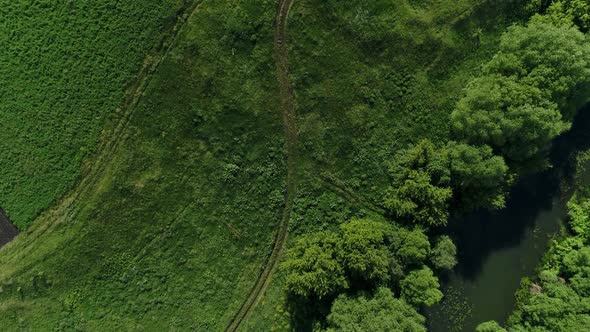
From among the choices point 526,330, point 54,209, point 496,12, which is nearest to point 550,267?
point 526,330

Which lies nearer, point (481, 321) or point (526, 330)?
point (526, 330)

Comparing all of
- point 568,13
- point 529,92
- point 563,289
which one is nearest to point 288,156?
point 529,92

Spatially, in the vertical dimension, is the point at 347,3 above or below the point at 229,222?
above

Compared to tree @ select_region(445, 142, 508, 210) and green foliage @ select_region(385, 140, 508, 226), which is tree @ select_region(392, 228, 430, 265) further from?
tree @ select_region(445, 142, 508, 210)

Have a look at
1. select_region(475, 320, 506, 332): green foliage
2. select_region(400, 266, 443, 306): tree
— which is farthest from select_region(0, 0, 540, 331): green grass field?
select_region(475, 320, 506, 332): green foliage

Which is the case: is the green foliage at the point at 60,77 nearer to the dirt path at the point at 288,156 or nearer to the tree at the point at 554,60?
the dirt path at the point at 288,156

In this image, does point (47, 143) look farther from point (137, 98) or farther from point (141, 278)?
point (141, 278)

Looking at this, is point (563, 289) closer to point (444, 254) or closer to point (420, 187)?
point (444, 254)
